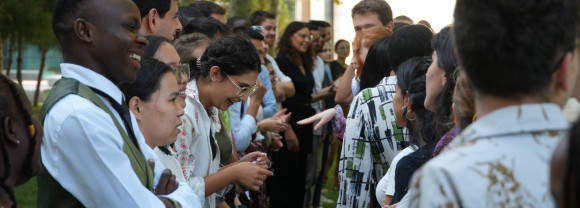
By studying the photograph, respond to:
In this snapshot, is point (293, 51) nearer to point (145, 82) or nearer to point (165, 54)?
point (165, 54)

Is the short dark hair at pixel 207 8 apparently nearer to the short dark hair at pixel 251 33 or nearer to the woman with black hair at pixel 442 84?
the short dark hair at pixel 251 33

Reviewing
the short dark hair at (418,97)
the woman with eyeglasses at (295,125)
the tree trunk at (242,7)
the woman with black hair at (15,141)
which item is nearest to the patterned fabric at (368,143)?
the short dark hair at (418,97)

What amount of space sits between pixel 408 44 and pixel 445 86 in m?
1.41

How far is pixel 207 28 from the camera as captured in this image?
5285 mm

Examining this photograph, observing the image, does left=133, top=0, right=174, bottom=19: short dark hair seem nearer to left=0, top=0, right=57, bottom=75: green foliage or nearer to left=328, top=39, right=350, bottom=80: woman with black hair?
left=328, top=39, right=350, bottom=80: woman with black hair

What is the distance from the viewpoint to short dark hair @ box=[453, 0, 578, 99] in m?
1.54

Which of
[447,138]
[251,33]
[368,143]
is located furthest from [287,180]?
[447,138]

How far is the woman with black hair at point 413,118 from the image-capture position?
3.39 meters

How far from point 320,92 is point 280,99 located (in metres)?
0.95

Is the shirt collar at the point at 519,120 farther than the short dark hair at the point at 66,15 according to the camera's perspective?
No

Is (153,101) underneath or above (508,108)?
underneath

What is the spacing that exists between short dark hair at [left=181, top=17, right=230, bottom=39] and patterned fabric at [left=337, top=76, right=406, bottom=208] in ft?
3.78

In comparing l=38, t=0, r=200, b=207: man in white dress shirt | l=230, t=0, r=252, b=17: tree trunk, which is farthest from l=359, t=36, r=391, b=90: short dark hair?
l=230, t=0, r=252, b=17: tree trunk

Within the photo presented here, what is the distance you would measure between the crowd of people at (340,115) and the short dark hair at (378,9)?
2 cm
